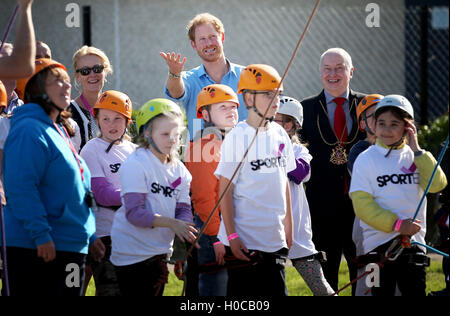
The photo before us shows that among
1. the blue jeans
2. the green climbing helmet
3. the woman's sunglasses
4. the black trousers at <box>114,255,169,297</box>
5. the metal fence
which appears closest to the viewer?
the black trousers at <box>114,255,169,297</box>

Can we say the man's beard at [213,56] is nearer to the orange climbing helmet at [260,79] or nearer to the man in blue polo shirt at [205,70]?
the man in blue polo shirt at [205,70]

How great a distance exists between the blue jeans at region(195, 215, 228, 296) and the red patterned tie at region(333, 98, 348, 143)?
134 cm

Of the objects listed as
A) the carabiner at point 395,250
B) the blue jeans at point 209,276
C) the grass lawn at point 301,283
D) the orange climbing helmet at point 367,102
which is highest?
the orange climbing helmet at point 367,102

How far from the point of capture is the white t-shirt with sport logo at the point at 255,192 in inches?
163

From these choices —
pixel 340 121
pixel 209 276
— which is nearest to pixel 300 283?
pixel 340 121

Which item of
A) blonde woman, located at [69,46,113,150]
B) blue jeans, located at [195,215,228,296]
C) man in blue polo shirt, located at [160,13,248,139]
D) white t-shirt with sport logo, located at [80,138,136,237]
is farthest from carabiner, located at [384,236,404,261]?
blonde woman, located at [69,46,113,150]

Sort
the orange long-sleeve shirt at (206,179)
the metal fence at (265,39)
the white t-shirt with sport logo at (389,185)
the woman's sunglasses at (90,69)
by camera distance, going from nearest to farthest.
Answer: the white t-shirt with sport logo at (389,185) → the orange long-sleeve shirt at (206,179) → the woman's sunglasses at (90,69) → the metal fence at (265,39)

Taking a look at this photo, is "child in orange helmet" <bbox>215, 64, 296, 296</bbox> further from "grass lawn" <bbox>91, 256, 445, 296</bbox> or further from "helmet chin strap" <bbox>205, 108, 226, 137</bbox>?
"grass lawn" <bbox>91, 256, 445, 296</bbox>

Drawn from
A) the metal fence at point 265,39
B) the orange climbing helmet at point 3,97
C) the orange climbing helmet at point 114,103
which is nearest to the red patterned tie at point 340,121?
the orange climbing helmet at point 114,103

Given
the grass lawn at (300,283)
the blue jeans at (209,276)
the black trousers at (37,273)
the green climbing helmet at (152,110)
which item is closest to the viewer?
the black trousers at (37,273)

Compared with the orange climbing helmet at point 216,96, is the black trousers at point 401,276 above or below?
below

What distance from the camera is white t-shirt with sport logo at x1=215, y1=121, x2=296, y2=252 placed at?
163 inches

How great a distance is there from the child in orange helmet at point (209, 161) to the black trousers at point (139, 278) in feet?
1.47

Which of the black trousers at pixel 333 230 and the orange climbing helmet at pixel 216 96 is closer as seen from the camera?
the orange climbing helmet at pixel 216 96
